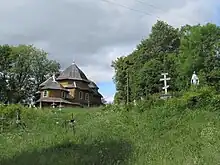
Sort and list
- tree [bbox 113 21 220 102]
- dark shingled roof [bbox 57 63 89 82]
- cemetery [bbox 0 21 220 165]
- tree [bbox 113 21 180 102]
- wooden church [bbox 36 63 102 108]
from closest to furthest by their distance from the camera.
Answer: cemetery [bbox 0 21 220 165]
tree [bbox 113 21 220 102]
tree [bbox 113 21 180 102]
wooden church [bbox 36 63 102 108]
dark shingled roof [bbox 57 63 89 82]

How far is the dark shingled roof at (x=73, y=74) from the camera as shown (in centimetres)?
7044

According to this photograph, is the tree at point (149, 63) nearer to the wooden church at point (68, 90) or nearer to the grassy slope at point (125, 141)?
the wooden church at point (68, 90)

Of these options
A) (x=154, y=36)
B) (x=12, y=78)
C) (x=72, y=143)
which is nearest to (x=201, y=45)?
(x=154, y=36)

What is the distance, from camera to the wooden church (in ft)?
217

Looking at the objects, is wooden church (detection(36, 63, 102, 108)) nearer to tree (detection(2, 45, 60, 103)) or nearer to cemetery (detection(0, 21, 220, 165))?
tree (detection(2, 45, 60, 103))

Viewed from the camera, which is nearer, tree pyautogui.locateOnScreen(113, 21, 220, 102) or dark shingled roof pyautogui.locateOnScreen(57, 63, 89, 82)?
tree pyautogui.locateOnScreen(113, 21, 220, 102)

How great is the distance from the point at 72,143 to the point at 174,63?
44689 mm

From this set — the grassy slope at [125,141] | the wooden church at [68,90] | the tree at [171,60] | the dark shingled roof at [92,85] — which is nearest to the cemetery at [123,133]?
the grassy slope at [125,141]

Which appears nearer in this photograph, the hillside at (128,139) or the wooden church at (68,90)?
the hillside at (128,139)

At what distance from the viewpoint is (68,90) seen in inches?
2719

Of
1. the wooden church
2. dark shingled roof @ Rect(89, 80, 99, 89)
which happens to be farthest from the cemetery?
dark shingled roof @ Rect(89, 80, 99, 89)

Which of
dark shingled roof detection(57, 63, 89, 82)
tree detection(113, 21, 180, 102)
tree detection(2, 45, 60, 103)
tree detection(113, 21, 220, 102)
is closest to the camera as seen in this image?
tree detection(113, 21, 220, 102)

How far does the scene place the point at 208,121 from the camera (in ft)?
67.3

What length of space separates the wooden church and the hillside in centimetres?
3917
